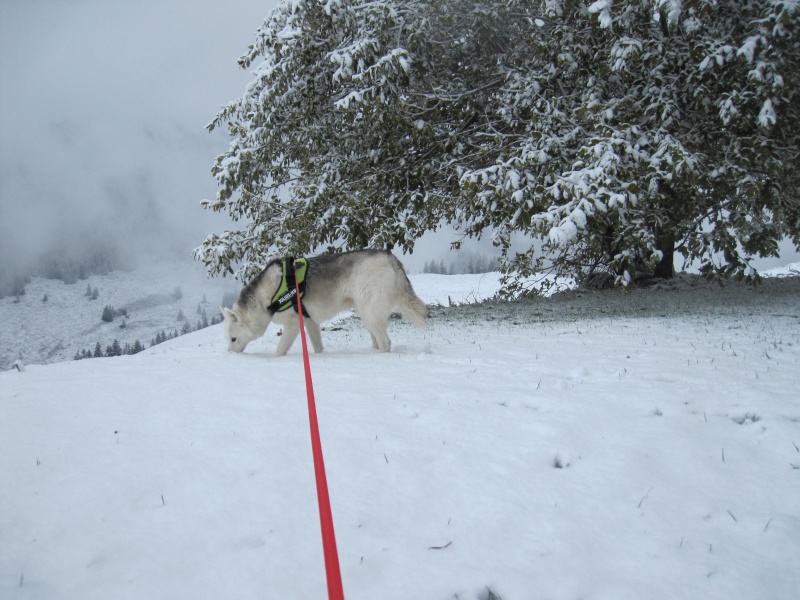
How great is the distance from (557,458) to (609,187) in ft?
18.8

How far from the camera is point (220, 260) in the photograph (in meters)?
10.5

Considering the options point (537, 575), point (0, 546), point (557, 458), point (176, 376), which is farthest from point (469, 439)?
point (176, 376)

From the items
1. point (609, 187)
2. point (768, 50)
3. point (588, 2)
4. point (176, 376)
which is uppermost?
point (588, 2)

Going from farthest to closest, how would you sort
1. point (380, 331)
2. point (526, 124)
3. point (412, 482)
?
point (526, 124)
point (380, 331)
point (412, 482)

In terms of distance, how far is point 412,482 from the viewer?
2.49 metres

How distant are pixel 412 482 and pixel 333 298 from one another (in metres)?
4.18

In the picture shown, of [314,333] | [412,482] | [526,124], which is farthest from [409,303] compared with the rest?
[526,124]

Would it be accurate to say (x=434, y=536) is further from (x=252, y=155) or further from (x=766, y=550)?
(x=252, y=155)

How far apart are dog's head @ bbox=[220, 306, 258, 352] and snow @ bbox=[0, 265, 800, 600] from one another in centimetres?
196

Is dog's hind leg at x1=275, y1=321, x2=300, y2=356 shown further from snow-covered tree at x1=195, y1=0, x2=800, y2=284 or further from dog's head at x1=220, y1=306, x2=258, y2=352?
snow-covered tree at x1=195, y1=0, x2=800, y2=284

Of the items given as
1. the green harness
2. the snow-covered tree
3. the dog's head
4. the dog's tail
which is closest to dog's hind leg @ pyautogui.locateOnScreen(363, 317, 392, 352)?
the dog's tail

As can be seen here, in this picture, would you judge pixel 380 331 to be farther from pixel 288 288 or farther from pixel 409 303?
pixel 288 288

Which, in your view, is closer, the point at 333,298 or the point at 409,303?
the point at 409,303

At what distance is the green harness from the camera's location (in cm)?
635
